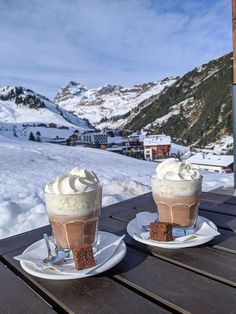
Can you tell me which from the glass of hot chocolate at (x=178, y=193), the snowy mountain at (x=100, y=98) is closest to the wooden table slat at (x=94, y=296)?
the glass of hot chocolate at (x=178, y=193)

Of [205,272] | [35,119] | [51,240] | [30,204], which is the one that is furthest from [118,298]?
[35,119]

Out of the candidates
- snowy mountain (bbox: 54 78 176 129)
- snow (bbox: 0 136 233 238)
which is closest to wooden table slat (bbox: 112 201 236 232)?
snow (bbox: 0 136 233 238)

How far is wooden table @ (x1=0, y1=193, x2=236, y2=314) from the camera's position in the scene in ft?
1.55

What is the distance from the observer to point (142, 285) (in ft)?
1.76

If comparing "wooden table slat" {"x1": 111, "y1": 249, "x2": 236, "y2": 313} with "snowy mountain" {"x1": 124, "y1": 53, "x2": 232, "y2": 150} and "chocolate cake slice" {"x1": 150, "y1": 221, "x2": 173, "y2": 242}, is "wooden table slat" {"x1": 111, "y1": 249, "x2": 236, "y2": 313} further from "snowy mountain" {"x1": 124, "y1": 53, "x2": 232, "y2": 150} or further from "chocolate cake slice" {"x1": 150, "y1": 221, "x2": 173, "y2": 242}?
"snowy mountain" {"x1": 124, "y1": 53, "x2": 232, "y2": 150}

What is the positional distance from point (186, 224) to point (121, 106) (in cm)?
15072

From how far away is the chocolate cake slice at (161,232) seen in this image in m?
0.71

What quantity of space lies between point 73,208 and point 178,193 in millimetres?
275

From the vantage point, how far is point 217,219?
0.90 m

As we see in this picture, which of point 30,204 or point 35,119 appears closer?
point 30,204

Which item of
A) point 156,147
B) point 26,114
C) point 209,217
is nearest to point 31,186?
point 209,217

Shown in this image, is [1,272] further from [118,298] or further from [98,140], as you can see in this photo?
[98,140]

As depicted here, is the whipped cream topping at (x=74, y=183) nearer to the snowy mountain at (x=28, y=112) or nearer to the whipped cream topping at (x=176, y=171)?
the whipped cream topping at (x=176, y=171)

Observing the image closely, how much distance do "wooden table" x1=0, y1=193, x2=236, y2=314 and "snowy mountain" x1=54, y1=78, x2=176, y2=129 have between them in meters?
135
